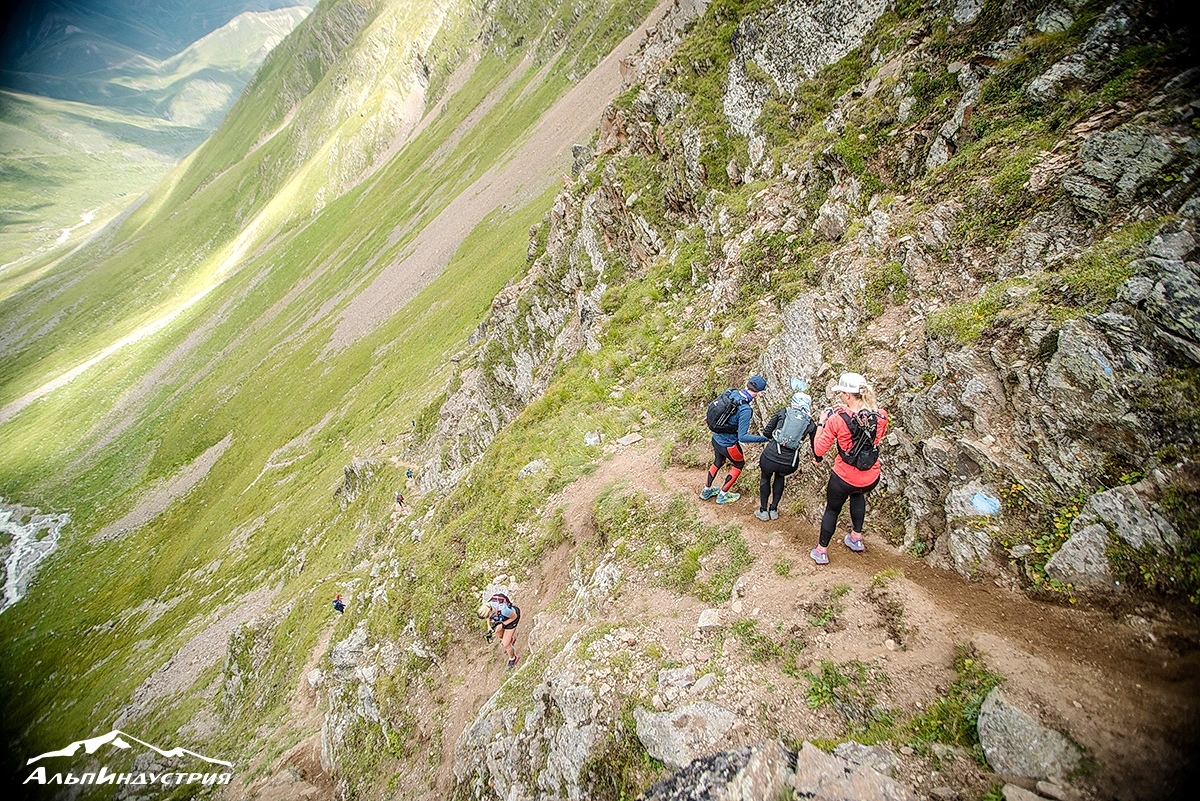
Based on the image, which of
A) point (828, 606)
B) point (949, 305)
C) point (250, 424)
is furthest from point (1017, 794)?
point (250, 424)

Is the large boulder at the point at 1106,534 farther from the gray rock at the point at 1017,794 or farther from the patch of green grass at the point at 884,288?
the patch of green grass at the point at 884,288

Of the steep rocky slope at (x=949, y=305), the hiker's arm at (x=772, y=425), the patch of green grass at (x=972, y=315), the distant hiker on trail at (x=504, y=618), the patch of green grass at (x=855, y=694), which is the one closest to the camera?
the patch of green grass at (x=855, y=694)

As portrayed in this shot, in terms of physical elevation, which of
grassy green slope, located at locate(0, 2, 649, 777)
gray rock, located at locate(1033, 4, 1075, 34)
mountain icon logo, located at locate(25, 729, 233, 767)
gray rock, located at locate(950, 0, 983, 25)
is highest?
gray rock, located at locate(950, 0, 983, 25)

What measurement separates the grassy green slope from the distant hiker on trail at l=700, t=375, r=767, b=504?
24328 millimetres

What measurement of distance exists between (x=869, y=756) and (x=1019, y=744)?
1651mm

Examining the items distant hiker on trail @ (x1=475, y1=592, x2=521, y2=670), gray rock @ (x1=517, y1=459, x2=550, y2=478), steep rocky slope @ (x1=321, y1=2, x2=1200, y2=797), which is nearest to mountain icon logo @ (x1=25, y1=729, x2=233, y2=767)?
steep rocky slope @ (x1=321, y1=2, x2=1200, y2=797)

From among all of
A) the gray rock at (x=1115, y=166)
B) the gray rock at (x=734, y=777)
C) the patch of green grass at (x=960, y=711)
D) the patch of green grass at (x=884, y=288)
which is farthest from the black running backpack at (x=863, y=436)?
the gray rock at (x=1115, y=166)

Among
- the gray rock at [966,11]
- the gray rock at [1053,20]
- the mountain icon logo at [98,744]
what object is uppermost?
the gray rock at [966,11]

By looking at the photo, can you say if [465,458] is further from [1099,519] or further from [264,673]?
[1099,519]

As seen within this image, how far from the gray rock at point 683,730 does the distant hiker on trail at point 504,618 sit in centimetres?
593

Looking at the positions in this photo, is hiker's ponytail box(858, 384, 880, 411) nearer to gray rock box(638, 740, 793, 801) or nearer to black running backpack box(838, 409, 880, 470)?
black running backpack box(838, 409, 880, 470)

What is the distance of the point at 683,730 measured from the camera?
27.3 ft

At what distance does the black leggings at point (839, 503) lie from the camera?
9.20 meters
